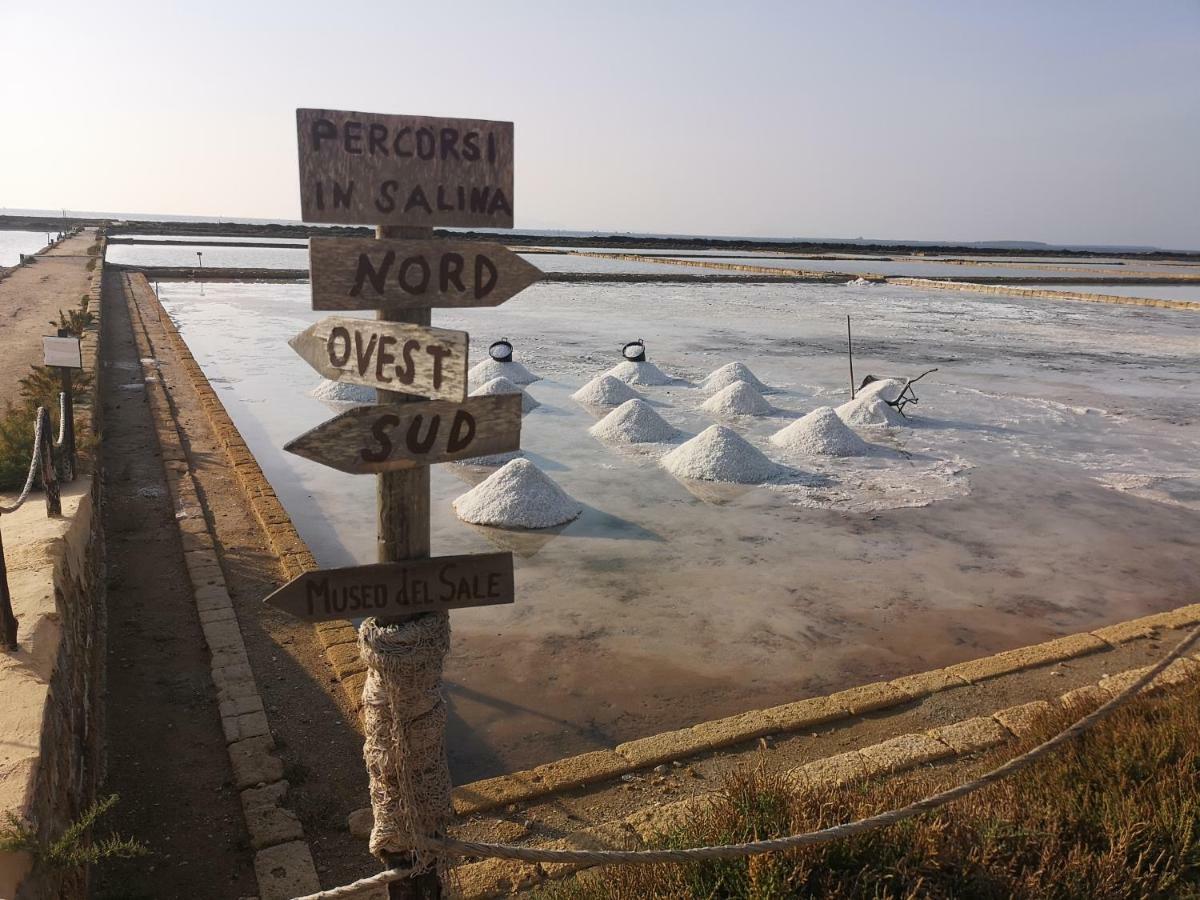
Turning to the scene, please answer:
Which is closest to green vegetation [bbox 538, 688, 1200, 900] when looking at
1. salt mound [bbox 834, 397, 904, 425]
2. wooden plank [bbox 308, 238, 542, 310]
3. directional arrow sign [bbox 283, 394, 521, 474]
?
directional arrow sign [bbox 283, 394, 521, 474]

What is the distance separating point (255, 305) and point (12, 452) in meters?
17.9

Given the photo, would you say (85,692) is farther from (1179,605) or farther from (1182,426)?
(1182,426)

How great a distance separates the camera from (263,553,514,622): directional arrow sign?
6.66ft

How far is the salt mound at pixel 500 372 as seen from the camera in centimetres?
1212

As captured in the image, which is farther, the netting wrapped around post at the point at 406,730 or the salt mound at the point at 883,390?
the salt mound at the point at 883,390

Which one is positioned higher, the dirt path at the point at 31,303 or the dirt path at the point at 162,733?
the dirt path at the point at 31,303

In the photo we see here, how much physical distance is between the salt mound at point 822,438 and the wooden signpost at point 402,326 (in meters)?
7.81

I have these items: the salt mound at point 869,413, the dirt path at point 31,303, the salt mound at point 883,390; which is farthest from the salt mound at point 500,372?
the dirt path at point 31,303

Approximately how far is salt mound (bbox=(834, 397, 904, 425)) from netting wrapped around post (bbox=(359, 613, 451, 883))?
922 centimetres

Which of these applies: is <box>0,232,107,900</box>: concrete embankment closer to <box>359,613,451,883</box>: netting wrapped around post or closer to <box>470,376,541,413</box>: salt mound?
<box>359,613,451,883</box>: netting wrapped around post

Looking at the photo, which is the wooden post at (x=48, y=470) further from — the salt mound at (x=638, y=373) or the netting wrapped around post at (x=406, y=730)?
the salt mound at (x=638, y=373)

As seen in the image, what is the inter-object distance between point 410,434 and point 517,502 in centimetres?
508

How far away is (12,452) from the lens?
218 inches

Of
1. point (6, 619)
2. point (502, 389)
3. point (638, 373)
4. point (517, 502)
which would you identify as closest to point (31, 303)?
point (502, 389)
